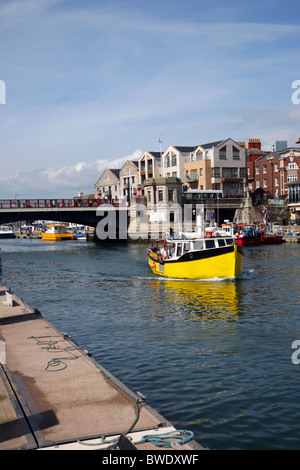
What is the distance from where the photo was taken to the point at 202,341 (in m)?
23.2

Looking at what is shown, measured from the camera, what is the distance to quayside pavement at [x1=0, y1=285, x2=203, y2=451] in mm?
10547

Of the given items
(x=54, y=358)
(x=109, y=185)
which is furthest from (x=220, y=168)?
(x=54, y=358)

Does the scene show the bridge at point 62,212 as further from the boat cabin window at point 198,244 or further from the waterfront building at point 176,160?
the boat cabin window at point 198,244

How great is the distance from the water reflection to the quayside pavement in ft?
41.5

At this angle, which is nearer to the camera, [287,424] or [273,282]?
[287,424]

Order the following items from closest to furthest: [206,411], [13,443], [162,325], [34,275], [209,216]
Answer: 1. [13,443]
2. [206,411]
3. [162,325]
4. [34,275]
5. [209,216]

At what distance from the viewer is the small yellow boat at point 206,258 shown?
Result: 137 ft

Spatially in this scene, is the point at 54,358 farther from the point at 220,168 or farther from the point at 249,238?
the point at 220,168

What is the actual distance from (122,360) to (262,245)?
69.5 meters

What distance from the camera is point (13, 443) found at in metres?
10.5

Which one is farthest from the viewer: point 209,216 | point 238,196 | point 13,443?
point 238,196

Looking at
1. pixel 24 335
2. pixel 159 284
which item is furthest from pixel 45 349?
pixel 159 284

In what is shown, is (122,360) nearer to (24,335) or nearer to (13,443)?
(24,335)

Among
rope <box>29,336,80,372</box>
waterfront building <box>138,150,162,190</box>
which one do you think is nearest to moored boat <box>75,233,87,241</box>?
waterfront building <box>138,150,162,190</box>
